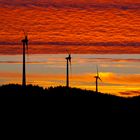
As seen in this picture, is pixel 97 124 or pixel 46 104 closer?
pixel 97 124

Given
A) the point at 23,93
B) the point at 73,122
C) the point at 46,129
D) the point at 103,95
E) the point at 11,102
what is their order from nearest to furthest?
1. the point at 46,129
2. the point at 73,122
3. the point at 11,102
4. the point at 23,93
5. the point at 103,95

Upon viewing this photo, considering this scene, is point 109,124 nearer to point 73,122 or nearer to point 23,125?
point 73,122

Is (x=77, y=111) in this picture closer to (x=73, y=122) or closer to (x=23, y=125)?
(x=73, y=122)

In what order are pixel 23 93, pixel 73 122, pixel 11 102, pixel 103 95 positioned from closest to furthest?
pixel 73 122, pixel 11 102, pixel 23 93, pixel 103 95

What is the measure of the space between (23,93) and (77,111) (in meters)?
17.7

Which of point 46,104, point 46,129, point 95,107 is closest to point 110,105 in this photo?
point 95,107

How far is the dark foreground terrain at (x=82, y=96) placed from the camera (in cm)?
16688

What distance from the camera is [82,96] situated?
180m

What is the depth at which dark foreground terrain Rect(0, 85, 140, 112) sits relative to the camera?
166875 mm

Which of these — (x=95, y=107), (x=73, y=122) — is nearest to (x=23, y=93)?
(x=95, y=107)

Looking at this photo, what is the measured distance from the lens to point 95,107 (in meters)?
165

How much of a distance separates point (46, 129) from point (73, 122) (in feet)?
33.9

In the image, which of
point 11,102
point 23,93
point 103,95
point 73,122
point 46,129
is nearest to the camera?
point 46,129

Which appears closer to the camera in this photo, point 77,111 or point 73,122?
point 73,122
